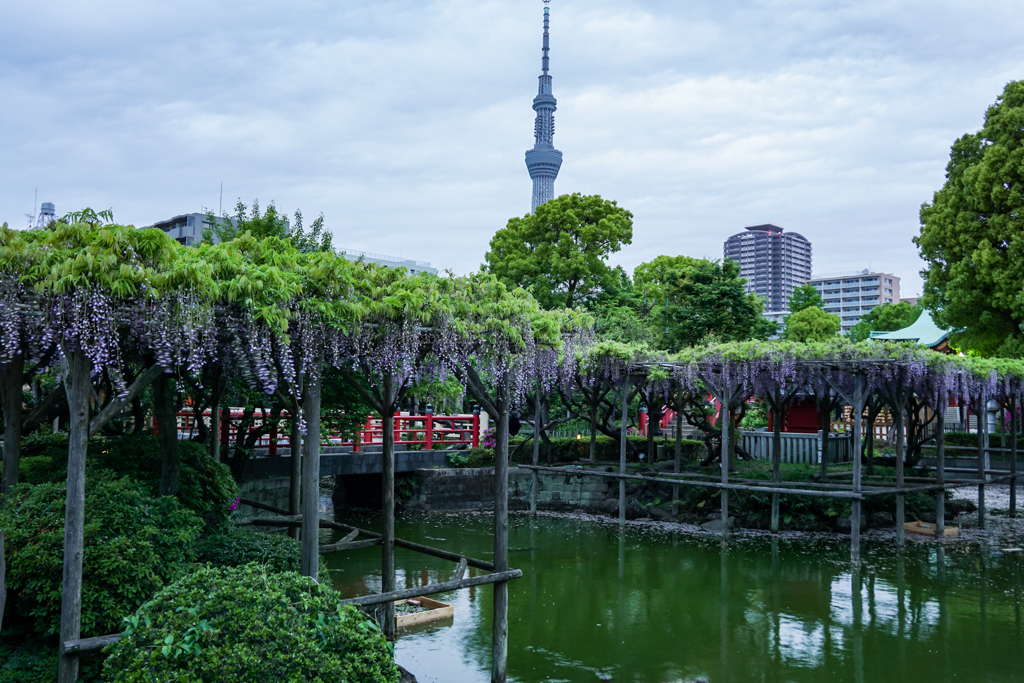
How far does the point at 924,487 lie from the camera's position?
14.3 m

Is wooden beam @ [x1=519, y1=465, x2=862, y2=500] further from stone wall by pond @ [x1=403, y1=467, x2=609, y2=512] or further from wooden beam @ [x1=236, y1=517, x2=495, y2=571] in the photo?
wooden beam @ [x1=236, y1=517, x2=495, y2=571]

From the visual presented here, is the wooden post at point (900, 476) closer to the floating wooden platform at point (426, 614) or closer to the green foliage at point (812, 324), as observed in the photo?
the floating wooden platform at point (426, 614)

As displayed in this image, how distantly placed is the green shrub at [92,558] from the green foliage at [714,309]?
18.7m

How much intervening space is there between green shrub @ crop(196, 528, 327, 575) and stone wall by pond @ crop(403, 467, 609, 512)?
38.1 ft

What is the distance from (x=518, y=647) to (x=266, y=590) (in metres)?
4.40

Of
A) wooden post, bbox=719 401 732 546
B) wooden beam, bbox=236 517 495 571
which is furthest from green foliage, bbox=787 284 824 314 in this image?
wooden beam, bbox=236 517 495 571

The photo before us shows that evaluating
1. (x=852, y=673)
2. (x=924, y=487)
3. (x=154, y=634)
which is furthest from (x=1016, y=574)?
(x=154, y=634)

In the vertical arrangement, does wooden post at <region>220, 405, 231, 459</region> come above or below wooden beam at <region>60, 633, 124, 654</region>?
above

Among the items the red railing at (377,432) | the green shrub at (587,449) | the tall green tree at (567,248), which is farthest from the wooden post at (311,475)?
the tall green tree at (567,248)

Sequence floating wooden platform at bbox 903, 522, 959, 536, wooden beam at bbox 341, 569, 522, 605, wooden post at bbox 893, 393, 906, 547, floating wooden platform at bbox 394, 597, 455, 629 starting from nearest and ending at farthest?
wooden beam at bbox 341, 569, 522, 605, floating wooden platform at bbox 394, 597, 455, 629, wooden post at bbox 893, 393, 906, 547, floating wooden platform at bbox 903, 522, 959, 536

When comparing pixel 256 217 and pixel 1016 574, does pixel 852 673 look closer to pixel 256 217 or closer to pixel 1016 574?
pixel 1016 574

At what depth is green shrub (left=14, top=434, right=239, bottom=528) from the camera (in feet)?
24.6

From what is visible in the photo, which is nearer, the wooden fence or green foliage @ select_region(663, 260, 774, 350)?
the wooden fence

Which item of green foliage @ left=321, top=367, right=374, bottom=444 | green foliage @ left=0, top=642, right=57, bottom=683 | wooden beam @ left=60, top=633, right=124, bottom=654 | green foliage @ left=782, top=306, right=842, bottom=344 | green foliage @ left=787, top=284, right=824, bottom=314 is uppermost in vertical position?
green foliage @ left=787, top=284, right=824, bottom=314
